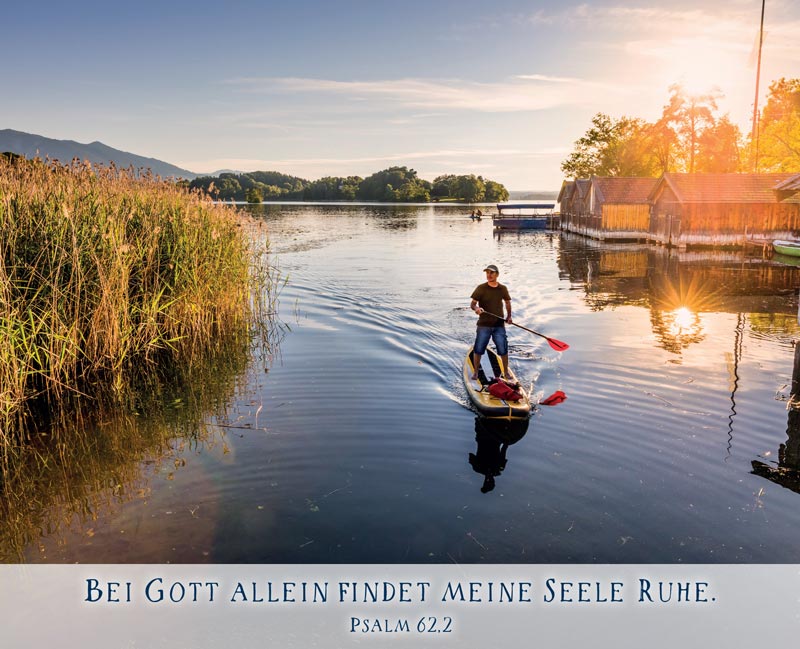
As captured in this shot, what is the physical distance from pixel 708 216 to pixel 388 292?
92.3 feet

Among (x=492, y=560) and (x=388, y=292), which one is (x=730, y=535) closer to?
(x=492, y=560)

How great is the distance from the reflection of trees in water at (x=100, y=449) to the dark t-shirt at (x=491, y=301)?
5.52 m

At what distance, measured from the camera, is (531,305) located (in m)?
24.5

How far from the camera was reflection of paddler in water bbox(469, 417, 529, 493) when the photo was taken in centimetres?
958

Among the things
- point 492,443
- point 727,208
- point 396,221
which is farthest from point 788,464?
point 396,221

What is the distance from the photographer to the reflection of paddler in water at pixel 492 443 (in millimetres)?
9578

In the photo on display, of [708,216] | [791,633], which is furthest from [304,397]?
[708,216]

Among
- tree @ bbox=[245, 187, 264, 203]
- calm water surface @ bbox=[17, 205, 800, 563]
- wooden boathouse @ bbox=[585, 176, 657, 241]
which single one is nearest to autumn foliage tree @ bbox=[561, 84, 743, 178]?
wooden boathouse @ bbox=[585, 176, 657, 241]

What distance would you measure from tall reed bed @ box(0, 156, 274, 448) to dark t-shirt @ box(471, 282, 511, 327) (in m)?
6.70

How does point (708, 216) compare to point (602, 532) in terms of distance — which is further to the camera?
point (708, 216)

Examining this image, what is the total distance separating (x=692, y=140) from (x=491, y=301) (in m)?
80.5

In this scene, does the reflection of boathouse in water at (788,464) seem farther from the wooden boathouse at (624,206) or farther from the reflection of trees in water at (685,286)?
the wooden boathouse at (624,206)

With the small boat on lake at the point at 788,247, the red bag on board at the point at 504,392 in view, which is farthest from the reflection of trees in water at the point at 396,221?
the red bag on board at the point at 504,392

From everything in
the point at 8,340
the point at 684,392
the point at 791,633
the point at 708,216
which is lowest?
the point at 791,633
